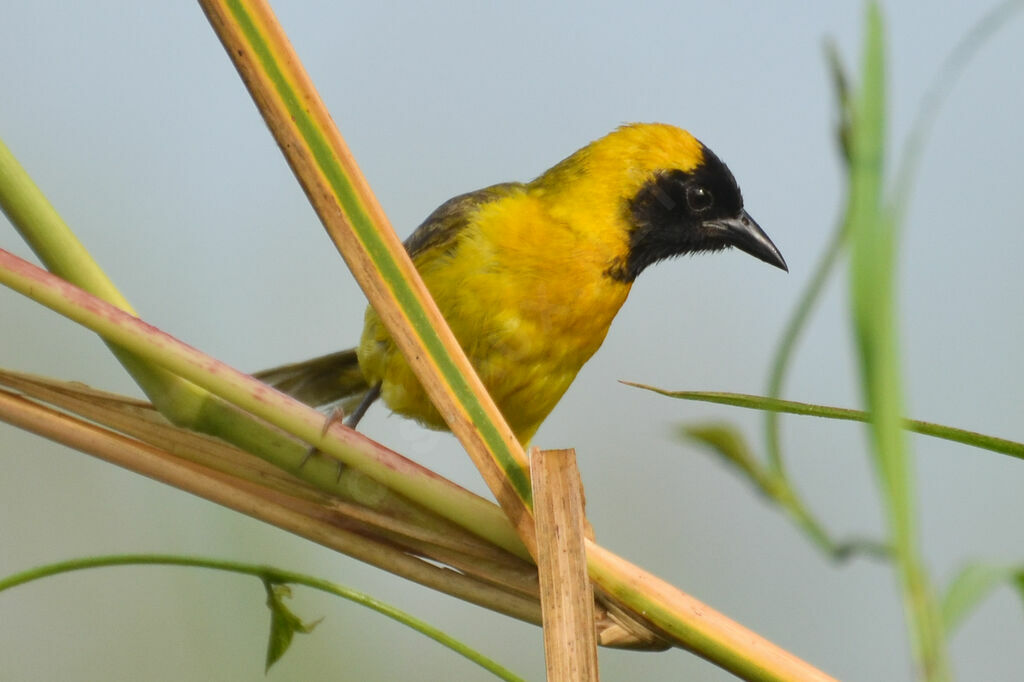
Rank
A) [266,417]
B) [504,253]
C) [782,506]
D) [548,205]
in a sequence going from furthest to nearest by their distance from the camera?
[548,205]
[504,253]
[266,417]
[782,506]

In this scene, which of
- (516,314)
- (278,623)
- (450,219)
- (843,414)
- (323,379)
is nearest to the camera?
(843,414)

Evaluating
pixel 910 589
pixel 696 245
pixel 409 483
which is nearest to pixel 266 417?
pixel 409 483

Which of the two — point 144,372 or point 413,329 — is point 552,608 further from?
point 144,372

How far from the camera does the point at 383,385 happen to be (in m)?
2.07

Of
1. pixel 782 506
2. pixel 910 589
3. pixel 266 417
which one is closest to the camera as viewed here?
pixel 910 589

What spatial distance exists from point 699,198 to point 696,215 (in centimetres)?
4

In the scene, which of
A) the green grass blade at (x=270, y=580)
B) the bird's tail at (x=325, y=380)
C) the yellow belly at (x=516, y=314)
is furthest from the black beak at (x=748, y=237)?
the green grass blade at (x=270, y=580)

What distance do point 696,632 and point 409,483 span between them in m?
0.21

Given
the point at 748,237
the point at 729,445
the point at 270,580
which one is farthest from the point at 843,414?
the point at 748,237

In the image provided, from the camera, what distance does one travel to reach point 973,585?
0.44 meters

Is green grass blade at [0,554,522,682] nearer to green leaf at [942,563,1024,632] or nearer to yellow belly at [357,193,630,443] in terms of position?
green leaf at [942,563,1024,632]

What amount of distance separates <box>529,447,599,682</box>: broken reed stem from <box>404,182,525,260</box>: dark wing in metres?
1.44

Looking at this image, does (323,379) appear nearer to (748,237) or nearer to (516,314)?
(516,314)

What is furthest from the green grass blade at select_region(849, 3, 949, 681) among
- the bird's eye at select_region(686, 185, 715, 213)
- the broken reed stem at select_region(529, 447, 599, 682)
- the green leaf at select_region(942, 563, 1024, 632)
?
the bird's eye at select_region(686, 185, 715, 213)
